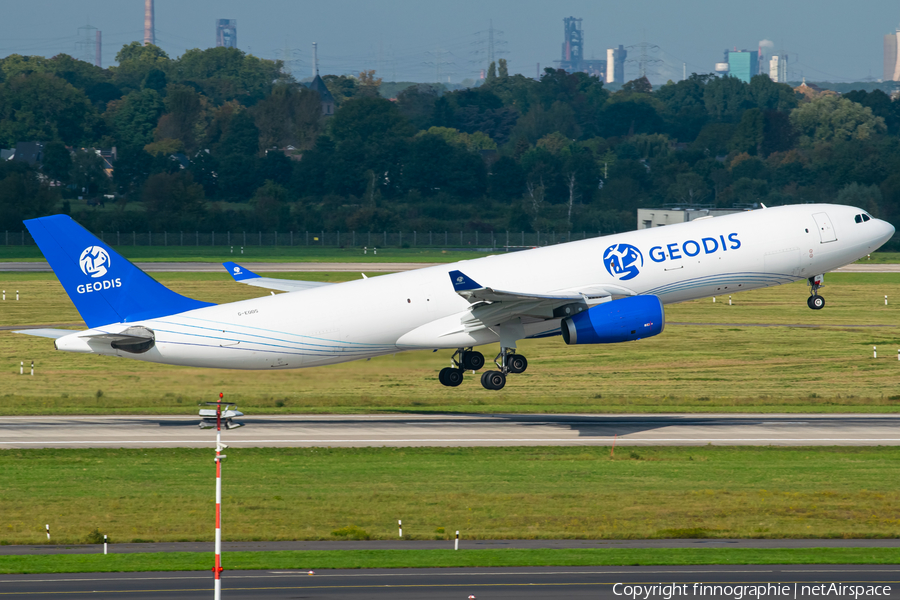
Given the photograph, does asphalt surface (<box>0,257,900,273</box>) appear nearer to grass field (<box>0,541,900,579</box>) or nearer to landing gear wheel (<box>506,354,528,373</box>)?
landing gear wheel (<box>506,354,528,373</box>)

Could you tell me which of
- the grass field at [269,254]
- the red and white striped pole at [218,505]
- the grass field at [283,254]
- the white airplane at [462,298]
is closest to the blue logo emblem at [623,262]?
the white airplane at [462,298]

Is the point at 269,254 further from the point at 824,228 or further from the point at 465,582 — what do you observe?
the point at 465,582

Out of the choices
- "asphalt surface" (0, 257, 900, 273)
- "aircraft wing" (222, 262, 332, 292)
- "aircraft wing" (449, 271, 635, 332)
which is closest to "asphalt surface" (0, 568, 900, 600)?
"aircraft wing" (449, 271, 635, 332)

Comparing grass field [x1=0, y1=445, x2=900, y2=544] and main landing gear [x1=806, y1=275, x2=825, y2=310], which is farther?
main landing gear [x1=806, y1=275, x2=825, y2=310]

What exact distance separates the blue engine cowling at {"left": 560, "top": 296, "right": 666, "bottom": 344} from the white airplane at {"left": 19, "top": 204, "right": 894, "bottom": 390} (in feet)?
0.19

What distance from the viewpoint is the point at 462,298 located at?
51.3 meters

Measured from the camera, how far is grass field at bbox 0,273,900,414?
54625 millimetres

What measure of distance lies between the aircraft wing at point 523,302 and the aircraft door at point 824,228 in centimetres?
988

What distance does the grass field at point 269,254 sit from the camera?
142000mm

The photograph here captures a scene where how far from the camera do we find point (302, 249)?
6260 inches

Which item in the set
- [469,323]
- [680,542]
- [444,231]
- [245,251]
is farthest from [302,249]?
[680,542]

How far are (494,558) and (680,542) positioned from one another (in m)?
7.03

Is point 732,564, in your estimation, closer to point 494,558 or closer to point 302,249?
point 494,558

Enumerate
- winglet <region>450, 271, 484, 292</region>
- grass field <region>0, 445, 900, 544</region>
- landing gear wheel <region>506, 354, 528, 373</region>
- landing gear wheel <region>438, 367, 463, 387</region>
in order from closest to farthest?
grass field <region>0, 445, 900, 544</region> < winglet <region>450, 271, 484, 292</region> < landing gear wheel <region>506, 354, 528, 373</region> < landing gear wheel <region>438, 367, 463, 387</region>
